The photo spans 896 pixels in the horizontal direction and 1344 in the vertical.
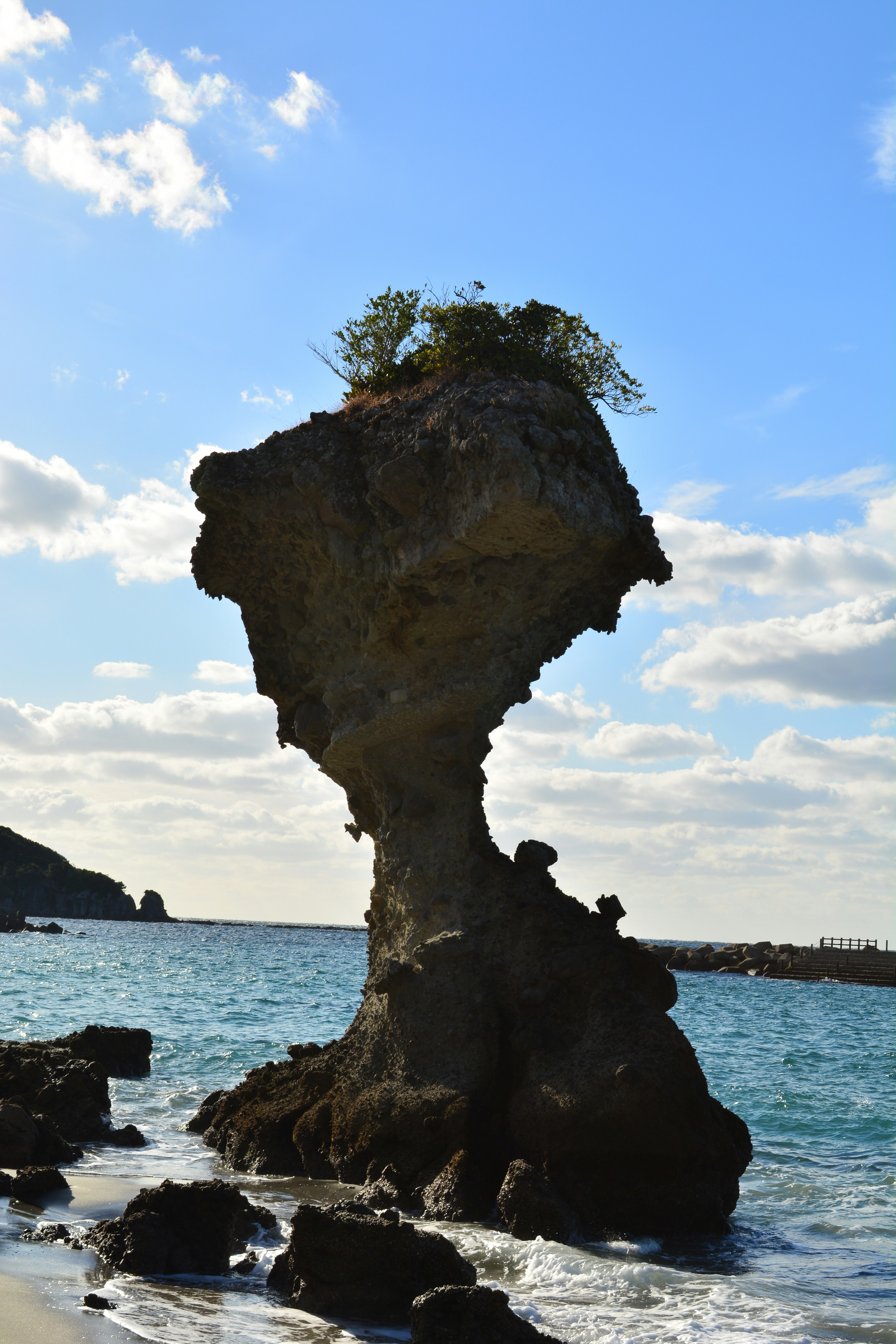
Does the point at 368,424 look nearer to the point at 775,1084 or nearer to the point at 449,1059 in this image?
the point at 449,1059

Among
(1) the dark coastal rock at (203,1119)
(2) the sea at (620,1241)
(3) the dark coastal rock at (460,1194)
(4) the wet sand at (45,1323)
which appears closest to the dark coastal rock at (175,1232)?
(2) the sea at (620,1241)

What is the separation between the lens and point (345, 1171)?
11.8 m

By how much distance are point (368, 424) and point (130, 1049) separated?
46.2 ft

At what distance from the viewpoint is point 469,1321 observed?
267 inches

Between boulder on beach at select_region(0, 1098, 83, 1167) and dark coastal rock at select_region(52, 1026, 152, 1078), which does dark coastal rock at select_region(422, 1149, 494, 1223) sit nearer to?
boulder on beach at select_region(0, 1098, 83, 1167)

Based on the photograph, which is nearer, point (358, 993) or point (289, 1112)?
point (289, 1112)

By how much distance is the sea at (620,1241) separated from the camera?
780cm

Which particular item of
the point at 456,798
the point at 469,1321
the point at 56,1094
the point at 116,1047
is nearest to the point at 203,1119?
the point at 56,1094

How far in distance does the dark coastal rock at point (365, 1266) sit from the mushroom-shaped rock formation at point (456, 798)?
2.24 metres

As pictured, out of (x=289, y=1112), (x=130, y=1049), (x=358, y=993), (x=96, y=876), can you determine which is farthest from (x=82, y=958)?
(x=96, y=876)

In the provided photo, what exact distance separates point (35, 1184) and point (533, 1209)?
487cm

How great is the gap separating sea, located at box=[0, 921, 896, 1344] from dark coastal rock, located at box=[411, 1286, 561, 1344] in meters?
0.71

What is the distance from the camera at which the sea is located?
25.6 ft

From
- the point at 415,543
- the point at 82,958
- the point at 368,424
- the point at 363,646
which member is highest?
the point at 368,424
